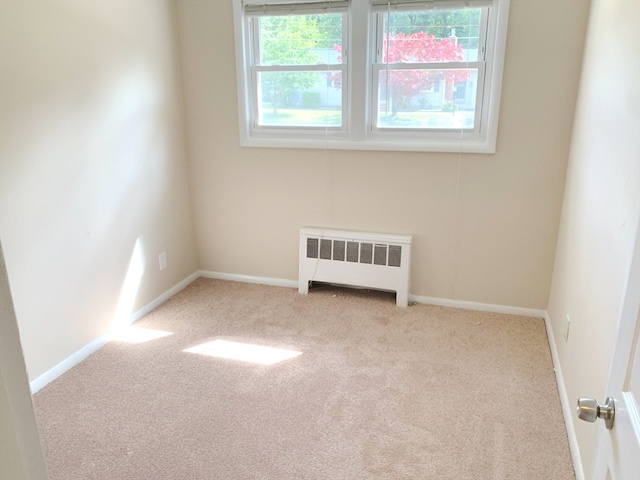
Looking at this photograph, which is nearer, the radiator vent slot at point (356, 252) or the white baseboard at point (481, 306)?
the white baseboard at point (481, 306)

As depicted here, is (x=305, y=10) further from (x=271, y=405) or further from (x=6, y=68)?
(x=271, y=405)

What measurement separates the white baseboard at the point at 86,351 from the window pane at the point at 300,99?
144 centimetres

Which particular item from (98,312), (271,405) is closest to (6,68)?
(98,312)

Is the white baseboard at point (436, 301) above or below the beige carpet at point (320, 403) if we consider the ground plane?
above

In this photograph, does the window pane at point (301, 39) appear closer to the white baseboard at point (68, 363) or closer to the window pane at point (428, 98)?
the window pane at point (428, 98)

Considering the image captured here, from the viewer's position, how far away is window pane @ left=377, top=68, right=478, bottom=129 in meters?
2.99

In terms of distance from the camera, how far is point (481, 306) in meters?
3.25

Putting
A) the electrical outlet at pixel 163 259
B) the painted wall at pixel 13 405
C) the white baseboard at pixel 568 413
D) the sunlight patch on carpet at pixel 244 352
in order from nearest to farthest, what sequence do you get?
the painted wall at pixel 13 405 < the white baseboard at pixel 568 413 < the sunlight patch on carpet at pixel 244 352 < the electrical outlet at pixel 163 259

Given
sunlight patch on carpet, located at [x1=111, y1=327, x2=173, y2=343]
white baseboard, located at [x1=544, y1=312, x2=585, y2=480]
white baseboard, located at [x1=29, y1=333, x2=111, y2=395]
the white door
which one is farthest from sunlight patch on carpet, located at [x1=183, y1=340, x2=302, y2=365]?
the white door

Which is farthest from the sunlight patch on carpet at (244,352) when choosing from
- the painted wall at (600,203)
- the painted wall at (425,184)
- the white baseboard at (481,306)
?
the painted wall at (600,203)

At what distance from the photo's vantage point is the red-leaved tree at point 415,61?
296 centimetres

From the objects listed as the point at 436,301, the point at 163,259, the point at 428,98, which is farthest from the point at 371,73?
the point at 163,259

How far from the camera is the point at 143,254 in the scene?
10.4 ft

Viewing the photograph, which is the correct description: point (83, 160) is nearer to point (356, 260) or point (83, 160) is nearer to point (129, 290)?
point (129, 290)
